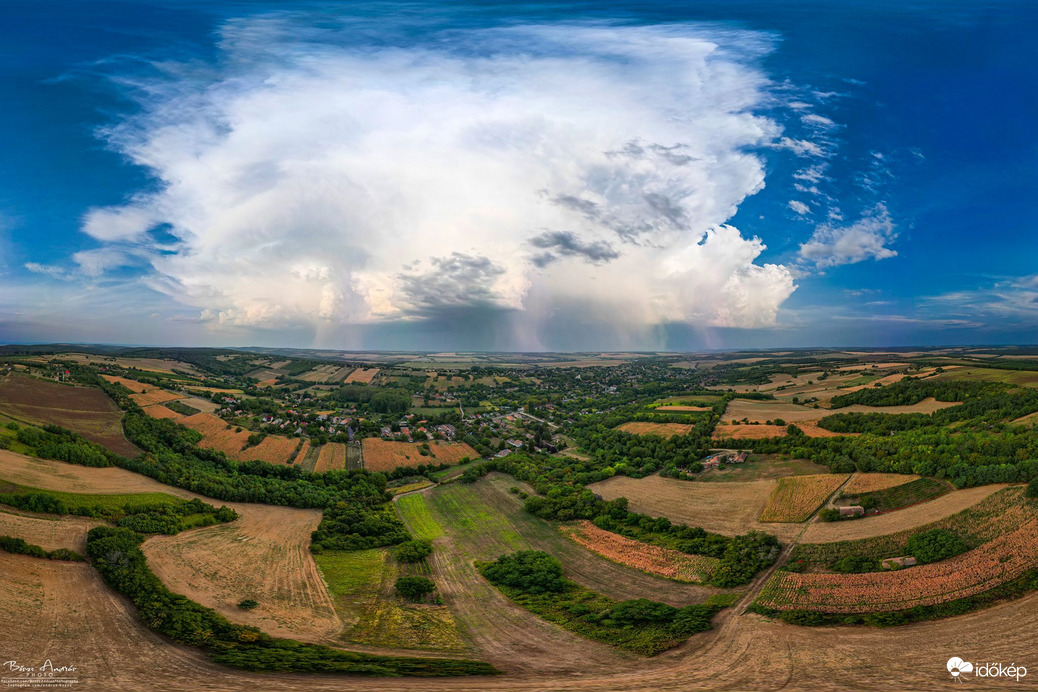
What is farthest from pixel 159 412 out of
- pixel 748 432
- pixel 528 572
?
pixel 748 432

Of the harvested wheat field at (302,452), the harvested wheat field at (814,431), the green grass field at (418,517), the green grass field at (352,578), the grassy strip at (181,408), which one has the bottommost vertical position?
the green grass field at (418,517)

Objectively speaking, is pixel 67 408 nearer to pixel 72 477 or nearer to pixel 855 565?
pixel 72 477

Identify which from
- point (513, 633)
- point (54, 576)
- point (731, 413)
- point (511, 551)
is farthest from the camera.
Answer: point (731, 413)

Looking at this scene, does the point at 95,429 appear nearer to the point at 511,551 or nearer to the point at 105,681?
the point at 105,681

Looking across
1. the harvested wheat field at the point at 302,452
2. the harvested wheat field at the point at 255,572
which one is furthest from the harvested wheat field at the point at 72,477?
the harvested wheat field at the point at 302,452

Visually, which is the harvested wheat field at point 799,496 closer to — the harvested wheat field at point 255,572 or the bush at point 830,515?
the bush at point 830,515

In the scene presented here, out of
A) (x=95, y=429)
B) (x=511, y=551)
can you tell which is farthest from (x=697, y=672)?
(x=95, y=429)

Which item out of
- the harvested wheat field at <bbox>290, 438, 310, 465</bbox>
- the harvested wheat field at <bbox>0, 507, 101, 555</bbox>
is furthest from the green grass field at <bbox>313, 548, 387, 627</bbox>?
the harvested wheat field at <bbox>290, 438, 310, 465</bbox>
